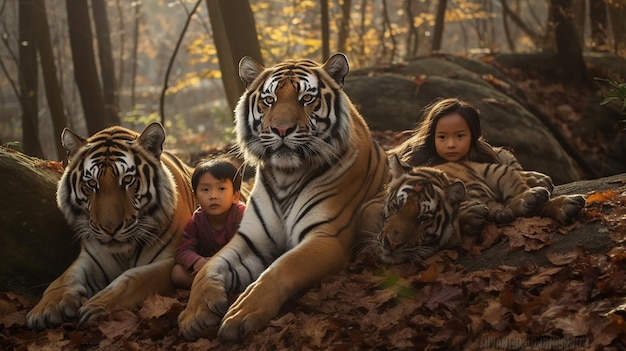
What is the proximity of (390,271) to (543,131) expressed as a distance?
521cm

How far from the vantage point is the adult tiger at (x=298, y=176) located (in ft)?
14.4

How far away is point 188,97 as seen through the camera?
3491 cm

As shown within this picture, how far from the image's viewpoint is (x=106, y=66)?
484 inches

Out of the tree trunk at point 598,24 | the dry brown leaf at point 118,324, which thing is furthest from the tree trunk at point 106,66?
the tree trunk at point 598,24

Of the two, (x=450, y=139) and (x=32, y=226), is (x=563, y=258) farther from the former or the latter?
(x=32, y=226)

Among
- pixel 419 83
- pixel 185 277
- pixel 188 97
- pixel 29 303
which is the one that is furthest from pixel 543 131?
pixel 188 97

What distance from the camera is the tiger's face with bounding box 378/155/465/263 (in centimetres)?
421

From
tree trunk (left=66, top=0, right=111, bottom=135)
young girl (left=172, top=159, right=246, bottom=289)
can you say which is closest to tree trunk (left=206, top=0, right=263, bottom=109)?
tree trunk (left=66, top=0, right=111, bottom=135)

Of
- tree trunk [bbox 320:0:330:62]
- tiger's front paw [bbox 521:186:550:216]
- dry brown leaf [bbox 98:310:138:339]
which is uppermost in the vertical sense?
tree trunk [bbox 320:0:330:62]

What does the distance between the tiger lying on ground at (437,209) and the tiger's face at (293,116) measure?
0.46 metres

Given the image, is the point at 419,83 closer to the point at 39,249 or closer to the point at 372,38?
the point at 39,249

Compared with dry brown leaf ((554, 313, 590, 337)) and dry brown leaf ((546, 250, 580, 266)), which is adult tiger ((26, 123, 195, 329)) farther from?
dry brown leaf ((554, 313, 590, 337))

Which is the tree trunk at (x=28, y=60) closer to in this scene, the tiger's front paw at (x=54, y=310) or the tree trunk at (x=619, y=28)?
the tiger's front paw at (x=54, y=310)

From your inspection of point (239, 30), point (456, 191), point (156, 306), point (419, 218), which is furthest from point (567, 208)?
point (239, 30)
